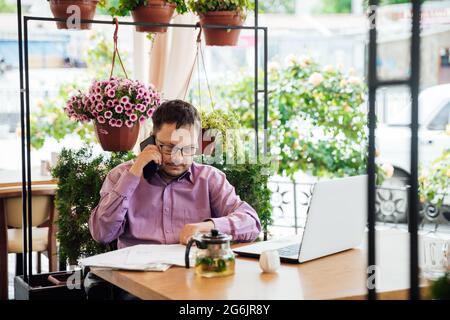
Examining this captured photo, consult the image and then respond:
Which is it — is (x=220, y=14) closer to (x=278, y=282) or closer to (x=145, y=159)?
(x=145, y=159)

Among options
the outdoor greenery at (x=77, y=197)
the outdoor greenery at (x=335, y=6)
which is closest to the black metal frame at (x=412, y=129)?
the outdoor greenery at (x=77, y=197)

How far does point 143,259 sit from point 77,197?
1.11 metres

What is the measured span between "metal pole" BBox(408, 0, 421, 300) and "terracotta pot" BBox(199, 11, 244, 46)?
228cm

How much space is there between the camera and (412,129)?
4.23 ft

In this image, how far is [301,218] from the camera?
6.01 m

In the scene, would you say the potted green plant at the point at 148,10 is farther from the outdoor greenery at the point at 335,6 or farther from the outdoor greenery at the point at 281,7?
the outdoor greenery at the point at 335,6

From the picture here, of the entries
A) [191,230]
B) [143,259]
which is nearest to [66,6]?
[191,230]

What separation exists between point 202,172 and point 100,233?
456mm

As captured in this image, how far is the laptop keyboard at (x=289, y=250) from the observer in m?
2.31

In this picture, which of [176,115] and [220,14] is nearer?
[176,115]

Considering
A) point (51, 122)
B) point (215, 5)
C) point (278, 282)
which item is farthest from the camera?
point (51, 122)

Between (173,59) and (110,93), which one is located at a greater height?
(173,59)

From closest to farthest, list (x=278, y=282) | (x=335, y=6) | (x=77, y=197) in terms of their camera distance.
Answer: (x=278, y=282), (x=77, y=197), (x=335, y=6)
